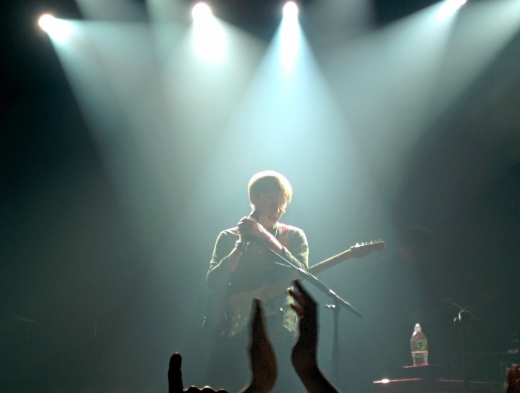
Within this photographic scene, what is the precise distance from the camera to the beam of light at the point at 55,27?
4891mm

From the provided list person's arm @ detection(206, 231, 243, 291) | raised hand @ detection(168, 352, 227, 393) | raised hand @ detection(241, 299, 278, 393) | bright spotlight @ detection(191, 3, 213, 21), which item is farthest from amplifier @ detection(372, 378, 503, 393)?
bright spotlight @ detection(191, 3, 213, 21)

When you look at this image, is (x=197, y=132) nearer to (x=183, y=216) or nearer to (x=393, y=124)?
(x=183, y=216)

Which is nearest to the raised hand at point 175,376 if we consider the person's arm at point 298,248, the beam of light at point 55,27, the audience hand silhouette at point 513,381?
the audience hand silhouette at point 513,381

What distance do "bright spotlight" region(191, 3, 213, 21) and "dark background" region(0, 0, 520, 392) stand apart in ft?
1.39

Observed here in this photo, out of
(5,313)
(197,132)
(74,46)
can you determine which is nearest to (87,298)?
(5,313)

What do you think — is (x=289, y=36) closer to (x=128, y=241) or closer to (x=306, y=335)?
(x=128, y=241)

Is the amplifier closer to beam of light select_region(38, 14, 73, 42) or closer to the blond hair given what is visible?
the blond hair

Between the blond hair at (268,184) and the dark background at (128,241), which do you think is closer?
the blond hair at (268,184)

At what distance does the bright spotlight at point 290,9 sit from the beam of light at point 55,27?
6.65 ft

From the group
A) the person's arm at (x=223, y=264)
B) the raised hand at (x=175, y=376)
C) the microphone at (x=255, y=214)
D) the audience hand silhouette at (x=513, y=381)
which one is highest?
the microphone at (x=255, y=214)

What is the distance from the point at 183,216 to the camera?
518 centimetres

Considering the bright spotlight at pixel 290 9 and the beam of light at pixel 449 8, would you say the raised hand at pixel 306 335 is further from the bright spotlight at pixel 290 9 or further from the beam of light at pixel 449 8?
the beam of light at pixel 449 8

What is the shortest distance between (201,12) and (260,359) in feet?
14.7

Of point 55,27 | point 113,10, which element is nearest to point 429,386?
point 113,10
